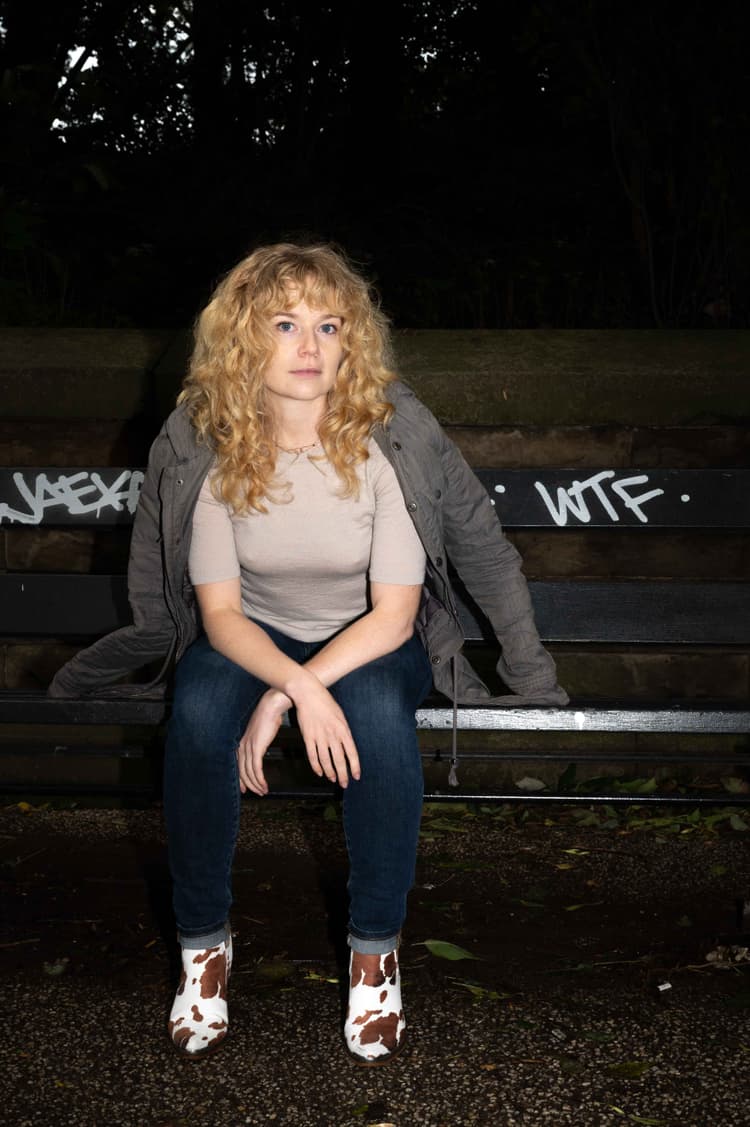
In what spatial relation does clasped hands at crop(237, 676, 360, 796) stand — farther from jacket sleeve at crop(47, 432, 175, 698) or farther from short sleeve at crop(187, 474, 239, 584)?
jacket sleeve at crop(47, 432, 175, 698)

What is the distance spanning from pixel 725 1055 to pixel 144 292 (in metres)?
5.49

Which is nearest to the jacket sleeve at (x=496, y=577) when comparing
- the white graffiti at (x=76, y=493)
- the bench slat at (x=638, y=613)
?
the bench slat at (x=638, y=613)

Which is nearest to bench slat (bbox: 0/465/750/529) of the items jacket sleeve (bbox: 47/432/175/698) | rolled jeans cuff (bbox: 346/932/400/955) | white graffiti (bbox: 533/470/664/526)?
white graffiti (bbox: 533/470/664/526)

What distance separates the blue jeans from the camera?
8.74 feet

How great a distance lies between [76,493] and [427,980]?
1797mm

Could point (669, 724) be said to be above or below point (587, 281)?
below

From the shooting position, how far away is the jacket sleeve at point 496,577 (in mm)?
3113

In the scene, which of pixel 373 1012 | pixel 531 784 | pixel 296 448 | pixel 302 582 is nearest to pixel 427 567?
pixel 302 582

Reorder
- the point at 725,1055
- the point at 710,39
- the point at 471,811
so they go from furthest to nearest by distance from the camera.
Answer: the point at 710,39
the point at 471,811
the point at 725,1055

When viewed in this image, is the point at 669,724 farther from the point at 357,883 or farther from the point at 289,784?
the point at 289,784

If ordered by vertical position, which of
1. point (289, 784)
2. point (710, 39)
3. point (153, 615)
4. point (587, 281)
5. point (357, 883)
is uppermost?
point (710, 39)

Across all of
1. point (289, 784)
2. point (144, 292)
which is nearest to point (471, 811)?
point (289, 784)

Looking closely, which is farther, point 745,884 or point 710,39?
point 710,39

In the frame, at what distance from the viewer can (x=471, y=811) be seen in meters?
4.20
